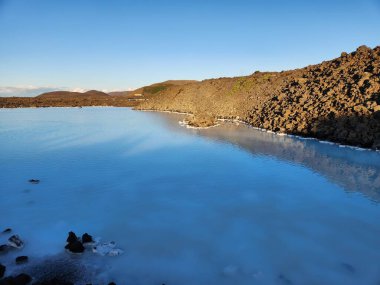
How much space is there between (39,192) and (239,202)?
9.00 m

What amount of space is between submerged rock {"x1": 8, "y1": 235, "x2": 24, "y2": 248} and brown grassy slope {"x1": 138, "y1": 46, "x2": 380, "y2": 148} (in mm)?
23468

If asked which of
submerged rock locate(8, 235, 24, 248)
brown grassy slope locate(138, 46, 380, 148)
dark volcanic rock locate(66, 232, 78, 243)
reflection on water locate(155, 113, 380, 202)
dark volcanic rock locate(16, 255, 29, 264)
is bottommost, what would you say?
dark volcanic rock locate(16, 255, 29, 264)

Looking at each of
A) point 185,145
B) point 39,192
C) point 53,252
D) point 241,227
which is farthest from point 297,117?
point 53,252

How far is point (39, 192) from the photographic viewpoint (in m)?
13.7

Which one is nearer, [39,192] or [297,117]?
[39,192]

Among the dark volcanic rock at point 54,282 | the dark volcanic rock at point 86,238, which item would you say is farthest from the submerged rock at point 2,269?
the dark volcanic rock at point 86,238

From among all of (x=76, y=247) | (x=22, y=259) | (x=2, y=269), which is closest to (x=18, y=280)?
(x=2, y=269)

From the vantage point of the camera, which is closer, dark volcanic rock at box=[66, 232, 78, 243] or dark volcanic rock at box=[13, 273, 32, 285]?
dark volcanic rock at box=[13, 273, 32, 285]

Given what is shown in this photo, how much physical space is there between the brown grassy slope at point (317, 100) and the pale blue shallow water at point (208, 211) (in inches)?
167

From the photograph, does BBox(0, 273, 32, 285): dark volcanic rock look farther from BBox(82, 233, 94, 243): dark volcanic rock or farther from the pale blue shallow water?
BBox(82, 233, 94, 243): dark volcanic rock

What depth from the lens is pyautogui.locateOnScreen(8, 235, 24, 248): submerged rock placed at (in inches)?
351

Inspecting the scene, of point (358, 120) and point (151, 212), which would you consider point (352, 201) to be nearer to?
point (151, 212)

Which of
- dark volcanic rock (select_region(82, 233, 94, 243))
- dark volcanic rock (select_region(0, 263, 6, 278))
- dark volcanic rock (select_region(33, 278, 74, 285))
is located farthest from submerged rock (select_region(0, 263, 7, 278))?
dark volcanic rock (select_region(82, 233, 94, 243))

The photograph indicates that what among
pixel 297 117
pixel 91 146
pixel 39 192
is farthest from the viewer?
Answer: pixel 297 117
